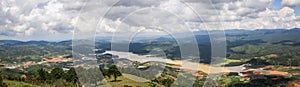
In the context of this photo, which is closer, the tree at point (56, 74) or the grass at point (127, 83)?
the grass at point (127, 83)

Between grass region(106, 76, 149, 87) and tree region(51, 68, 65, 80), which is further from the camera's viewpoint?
tree region(51, 68, 65, 80)

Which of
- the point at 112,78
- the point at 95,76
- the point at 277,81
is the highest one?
the point at 95,76

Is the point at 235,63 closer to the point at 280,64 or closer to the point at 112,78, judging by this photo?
the point at 280,64

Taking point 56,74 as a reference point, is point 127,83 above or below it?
below

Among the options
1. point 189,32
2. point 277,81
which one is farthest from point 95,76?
point 277,81

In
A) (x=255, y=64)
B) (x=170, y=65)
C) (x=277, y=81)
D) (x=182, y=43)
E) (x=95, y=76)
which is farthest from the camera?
(x=255, y=64)

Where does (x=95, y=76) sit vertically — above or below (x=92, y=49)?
below

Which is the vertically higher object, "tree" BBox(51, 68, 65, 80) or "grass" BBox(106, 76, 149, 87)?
"tree" BBox(51, 68, 65, 80)

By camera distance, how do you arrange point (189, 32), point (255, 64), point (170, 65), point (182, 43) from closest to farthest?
point (189, 32) < point (182, 43) < point (170, 65) < point (255, 64)

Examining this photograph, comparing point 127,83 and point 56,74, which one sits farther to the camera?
point 56,74

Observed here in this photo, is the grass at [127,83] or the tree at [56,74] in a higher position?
the tree at [56,74]

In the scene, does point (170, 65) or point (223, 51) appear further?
point (170, 65)
